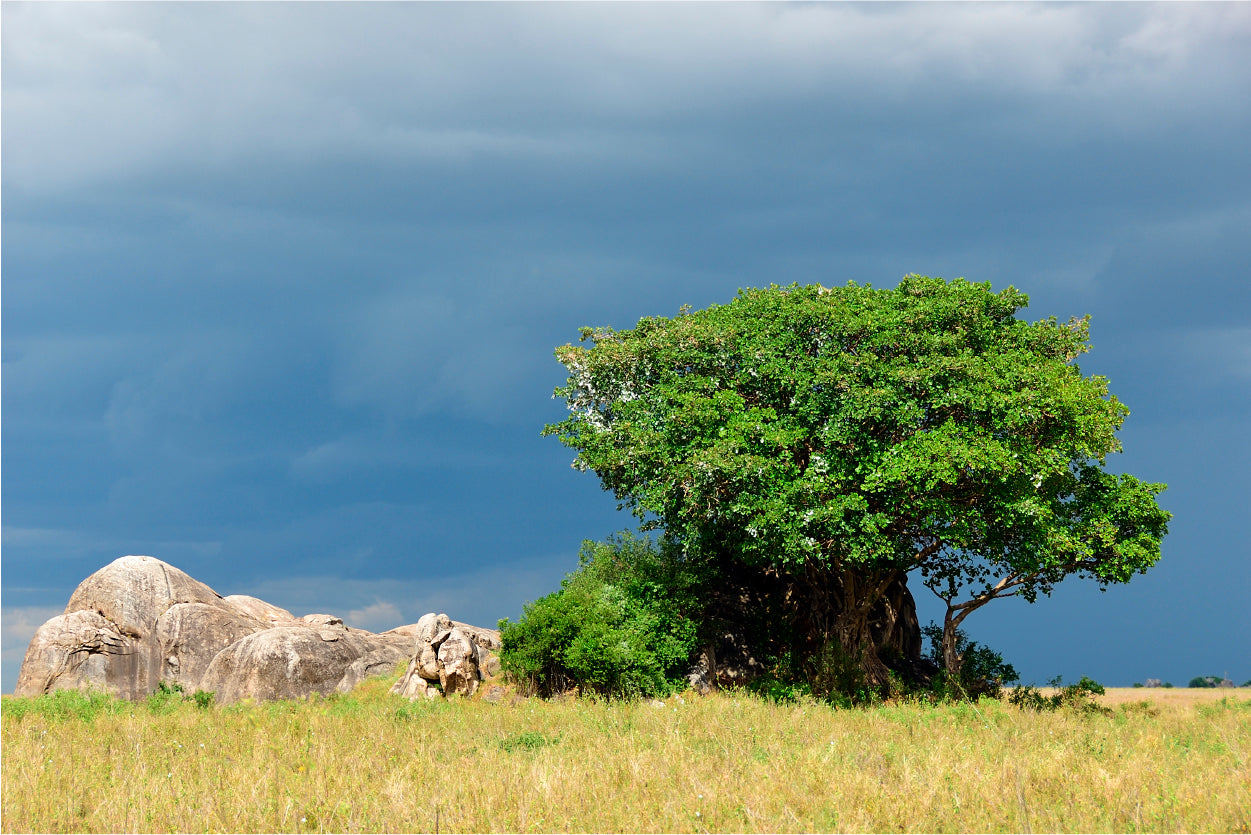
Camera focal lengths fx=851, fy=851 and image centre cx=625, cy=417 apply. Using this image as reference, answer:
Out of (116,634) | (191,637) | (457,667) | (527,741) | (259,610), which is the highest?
(259,610)

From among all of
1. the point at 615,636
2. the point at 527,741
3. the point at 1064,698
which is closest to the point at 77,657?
the point at 615,636

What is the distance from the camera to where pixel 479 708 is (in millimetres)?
23656

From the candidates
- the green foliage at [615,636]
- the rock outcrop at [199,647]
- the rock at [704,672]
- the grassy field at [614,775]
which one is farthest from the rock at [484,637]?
the grassy field at [614,775]

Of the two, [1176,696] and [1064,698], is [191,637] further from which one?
[1176,696]

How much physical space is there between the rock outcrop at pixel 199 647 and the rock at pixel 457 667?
0.03 m

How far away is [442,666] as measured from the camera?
2725 centimetres

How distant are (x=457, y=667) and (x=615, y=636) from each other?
539cm

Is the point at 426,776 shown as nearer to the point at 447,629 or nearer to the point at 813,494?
the point at 813,494

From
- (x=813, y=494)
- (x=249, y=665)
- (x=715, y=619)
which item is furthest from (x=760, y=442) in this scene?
(x=249, y=665)

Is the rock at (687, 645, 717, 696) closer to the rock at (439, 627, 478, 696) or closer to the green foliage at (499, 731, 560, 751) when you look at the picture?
the rock at (439, 627, 478, 696)

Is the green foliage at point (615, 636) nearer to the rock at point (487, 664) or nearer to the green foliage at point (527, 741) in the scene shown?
the rock at point (487, 664)

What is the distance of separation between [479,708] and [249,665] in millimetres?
11329

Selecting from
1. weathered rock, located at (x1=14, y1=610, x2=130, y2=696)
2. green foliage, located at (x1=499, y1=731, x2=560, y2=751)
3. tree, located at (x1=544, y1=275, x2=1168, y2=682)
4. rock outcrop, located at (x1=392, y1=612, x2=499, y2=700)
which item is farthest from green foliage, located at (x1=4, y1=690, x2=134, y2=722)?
tree, located at (x1=544, y1=275, x2=1168, y2=682)

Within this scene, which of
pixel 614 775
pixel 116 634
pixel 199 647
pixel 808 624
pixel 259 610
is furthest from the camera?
pixel 259 610
